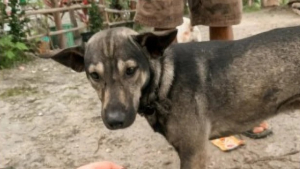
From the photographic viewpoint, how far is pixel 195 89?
250cm

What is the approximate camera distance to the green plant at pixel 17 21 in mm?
6000

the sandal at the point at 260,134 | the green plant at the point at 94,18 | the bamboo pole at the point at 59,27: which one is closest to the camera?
the sandal at the point at 260,134

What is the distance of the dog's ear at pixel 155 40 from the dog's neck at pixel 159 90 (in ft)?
0.26

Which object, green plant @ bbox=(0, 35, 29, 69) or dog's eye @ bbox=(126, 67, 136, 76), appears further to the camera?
green plant @ bbox=(0, 35, 29, 69)

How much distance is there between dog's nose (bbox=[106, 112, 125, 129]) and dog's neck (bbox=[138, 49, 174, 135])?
0.29 m

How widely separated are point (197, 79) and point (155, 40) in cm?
42

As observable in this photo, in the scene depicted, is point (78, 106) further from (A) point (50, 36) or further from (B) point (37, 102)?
(A) point (50, 36)

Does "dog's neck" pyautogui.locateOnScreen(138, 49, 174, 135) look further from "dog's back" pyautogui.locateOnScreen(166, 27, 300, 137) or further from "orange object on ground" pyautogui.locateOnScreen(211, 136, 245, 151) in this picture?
"orange object on ground" pyautogui.locateOnScreen(211, 136, 245, 151)

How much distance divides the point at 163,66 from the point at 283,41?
799mm

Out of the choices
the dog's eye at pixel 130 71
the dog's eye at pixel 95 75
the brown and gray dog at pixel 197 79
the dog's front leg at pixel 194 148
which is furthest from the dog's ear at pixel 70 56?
the dog's front leg at pixel 194 148

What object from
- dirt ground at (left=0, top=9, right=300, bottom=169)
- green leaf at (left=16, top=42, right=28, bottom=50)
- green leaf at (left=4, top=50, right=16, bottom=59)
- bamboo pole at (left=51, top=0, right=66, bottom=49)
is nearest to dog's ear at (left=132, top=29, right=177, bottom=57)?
dirt ground at (left=0, top=9, right=300, bottom=169)

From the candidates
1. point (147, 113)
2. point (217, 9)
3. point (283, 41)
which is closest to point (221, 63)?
point (283, 41)

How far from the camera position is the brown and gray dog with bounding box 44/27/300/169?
2.32 metres

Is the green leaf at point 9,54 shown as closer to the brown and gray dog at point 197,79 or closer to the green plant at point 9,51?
the green plant at point 9,51
